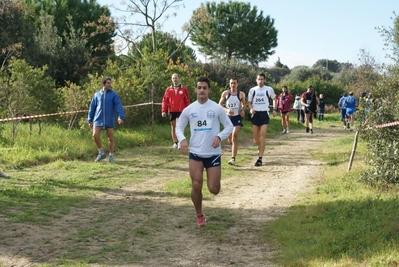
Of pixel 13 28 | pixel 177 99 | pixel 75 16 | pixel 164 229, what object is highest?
pixel 75 16

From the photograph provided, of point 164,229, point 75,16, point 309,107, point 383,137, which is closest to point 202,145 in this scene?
point 164,229

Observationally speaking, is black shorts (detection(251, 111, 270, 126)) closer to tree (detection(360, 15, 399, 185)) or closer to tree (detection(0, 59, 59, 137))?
tree (detection(360, 15, 399, 185))

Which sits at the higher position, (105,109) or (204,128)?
(105,109)

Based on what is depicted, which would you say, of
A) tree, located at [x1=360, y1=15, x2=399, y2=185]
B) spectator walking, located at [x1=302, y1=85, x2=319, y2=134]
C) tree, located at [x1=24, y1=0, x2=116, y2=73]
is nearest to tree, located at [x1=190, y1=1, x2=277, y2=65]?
tree, located at [x1=24, y1=0, x2=116, y2=73]

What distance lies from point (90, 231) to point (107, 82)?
595 cm

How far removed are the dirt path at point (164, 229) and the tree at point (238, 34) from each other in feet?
164

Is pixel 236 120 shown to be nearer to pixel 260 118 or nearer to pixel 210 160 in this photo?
pixel 260 118

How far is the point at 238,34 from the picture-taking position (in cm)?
5856

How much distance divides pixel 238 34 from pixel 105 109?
159 ft

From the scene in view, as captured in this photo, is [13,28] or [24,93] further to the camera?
[13,28]

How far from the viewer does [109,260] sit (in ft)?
16.9

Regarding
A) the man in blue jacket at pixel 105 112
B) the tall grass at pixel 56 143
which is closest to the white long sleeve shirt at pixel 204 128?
the man in blue jacket at pixel 105 112

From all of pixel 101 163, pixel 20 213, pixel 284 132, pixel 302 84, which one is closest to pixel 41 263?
pixel 20 213

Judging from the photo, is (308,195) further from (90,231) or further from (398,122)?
(90,231)
